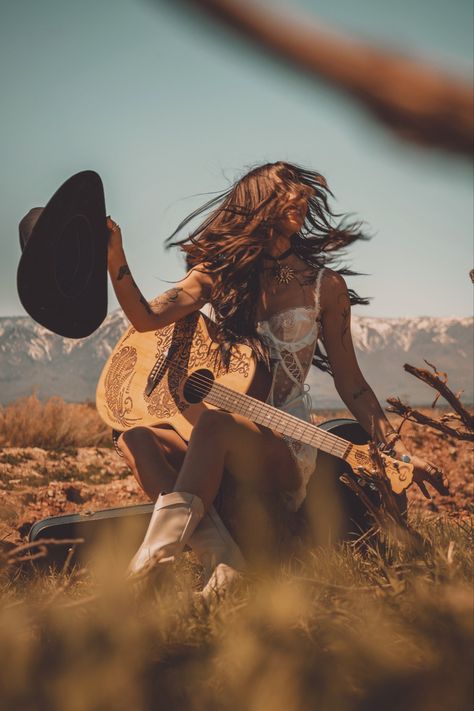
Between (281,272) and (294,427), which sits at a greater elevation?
(281,272)

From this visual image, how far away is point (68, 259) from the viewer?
2885 millimetres

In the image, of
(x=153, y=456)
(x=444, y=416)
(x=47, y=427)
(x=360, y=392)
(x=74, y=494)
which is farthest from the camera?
(x=47, y=427)

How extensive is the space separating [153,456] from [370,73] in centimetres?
299

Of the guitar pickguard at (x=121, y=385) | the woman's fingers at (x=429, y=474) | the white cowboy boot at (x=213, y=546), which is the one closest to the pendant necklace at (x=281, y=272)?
the guitar pickguard at (x=121, y=385)

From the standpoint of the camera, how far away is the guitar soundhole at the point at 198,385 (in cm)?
370

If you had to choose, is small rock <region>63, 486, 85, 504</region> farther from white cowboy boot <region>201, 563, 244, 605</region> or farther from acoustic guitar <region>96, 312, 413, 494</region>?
white cowboy boot <region>201, 563, 244, 605</region>

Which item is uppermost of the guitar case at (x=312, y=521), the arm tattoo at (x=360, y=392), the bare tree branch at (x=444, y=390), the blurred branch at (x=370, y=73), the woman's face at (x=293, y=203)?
the woman's face at (x=293, y=203)

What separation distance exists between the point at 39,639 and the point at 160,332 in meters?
2.25

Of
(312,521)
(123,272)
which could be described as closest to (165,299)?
(123,272)

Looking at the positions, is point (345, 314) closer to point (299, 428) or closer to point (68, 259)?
point (299, 428)

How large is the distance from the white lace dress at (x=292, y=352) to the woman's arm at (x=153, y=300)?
0.37 m

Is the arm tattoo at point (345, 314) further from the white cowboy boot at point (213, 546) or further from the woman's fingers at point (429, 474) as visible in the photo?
the white cowboy boot at point (213, 546)

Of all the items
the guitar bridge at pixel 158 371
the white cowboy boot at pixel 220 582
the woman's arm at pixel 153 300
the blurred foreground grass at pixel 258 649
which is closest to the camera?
the blurred foreground grass at pixel 258 649

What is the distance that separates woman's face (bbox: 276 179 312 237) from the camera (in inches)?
148
